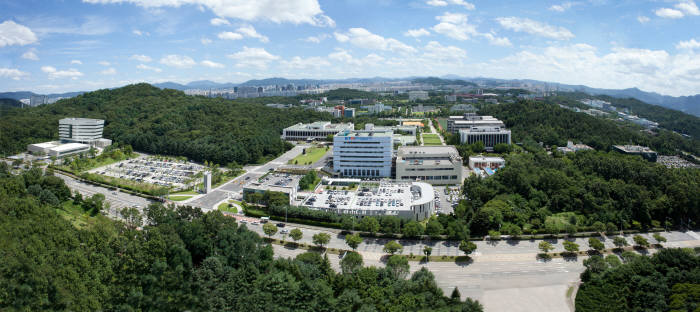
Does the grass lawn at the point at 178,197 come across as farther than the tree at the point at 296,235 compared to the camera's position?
Yes

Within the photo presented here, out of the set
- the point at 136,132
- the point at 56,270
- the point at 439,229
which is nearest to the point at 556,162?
the point at 439,229

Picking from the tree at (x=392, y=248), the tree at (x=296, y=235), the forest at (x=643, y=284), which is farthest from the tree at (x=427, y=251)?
the tree at (x=296, y=235)

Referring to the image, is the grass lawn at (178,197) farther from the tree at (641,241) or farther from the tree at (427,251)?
the tree at (641,241)

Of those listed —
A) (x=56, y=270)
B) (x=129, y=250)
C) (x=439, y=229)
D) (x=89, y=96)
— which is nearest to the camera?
(x=56, y=270)

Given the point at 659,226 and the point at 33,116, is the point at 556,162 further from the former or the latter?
the point at 33,116

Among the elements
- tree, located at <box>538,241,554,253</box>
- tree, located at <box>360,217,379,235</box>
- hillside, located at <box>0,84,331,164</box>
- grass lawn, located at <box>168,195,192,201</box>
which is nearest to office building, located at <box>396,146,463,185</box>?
tree, located at <box>360,217,379,235</box>
